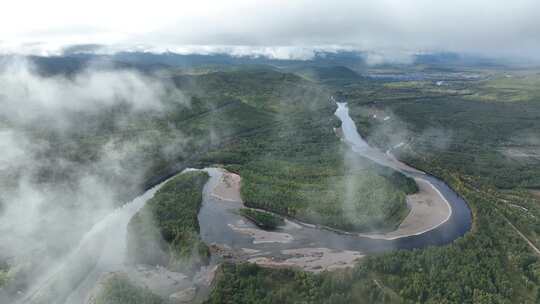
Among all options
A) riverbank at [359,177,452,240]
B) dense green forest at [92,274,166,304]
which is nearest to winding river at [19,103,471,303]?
riverbank at [359,177,452,240]

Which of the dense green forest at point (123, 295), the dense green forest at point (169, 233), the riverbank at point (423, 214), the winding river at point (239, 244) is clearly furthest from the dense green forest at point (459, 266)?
the dense green forest at point (123, 295)

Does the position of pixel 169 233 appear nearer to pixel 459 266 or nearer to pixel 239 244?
pixel 239 244

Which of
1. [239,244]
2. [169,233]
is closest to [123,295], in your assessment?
[169,233]

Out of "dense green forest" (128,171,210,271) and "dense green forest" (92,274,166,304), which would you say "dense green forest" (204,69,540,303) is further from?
"dense green forest" (92,274,166,304)

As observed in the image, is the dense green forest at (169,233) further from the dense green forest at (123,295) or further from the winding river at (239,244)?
the dense green forest at (123,295)

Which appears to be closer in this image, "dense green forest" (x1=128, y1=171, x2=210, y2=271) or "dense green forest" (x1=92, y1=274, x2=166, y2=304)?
"dense green forest" (x1=92, y1=274, x2=166, y2=304)

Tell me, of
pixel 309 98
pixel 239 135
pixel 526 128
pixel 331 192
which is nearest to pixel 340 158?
pixel 331 192

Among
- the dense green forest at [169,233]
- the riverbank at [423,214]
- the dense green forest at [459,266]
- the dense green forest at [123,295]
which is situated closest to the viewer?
the dense green forest at [123,295]

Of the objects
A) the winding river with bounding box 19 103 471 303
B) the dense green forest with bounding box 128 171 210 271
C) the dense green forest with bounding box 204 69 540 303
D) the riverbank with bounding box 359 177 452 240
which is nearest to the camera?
the dense green forest with bounding box 204 69 540 303
